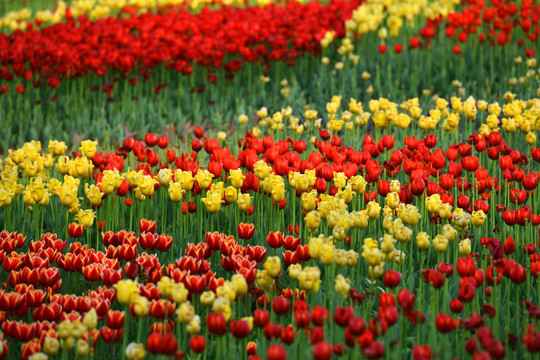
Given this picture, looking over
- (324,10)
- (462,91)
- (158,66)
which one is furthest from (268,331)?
(324,10)

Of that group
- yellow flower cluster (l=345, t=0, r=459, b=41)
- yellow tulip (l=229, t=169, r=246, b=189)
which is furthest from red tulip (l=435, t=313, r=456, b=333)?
yellow flower cluster (l=345, t=0, r=459, b=41)

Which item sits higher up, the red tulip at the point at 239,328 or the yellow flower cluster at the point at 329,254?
the yellow flower cluster at the point at 329,254

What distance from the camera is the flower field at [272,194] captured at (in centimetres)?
298

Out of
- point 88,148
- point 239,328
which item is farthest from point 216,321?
point 88,148

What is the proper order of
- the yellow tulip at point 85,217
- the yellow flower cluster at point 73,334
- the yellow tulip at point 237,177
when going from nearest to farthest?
the yellow flower cluster at point 73,334 < the yellow tulip at point 85,217 < the yellow tulip at point 237,177

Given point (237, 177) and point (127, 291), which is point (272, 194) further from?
point (127, 291)

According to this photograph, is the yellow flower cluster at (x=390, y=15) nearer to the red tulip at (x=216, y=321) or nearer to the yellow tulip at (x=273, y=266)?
the yellow tulip at (x=273, y=266)

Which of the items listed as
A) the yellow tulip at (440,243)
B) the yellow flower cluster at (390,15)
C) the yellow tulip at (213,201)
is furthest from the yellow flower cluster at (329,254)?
the yellow flower cluster at (390,15)

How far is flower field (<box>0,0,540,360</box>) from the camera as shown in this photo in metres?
2.98

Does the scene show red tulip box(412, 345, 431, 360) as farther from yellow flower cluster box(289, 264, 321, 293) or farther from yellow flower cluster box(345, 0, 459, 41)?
yellow flower cluster box(345, 0, 459, 41)

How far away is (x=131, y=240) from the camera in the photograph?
3.84 meters

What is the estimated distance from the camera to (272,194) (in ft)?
14.4

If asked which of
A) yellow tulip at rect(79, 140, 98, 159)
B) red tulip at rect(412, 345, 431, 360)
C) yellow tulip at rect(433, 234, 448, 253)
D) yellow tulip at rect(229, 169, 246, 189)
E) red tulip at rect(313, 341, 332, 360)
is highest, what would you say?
yellow tulip at rect(79, 140, 98, 159)

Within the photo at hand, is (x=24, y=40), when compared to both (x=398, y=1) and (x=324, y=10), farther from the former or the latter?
(x=398, y=1)
